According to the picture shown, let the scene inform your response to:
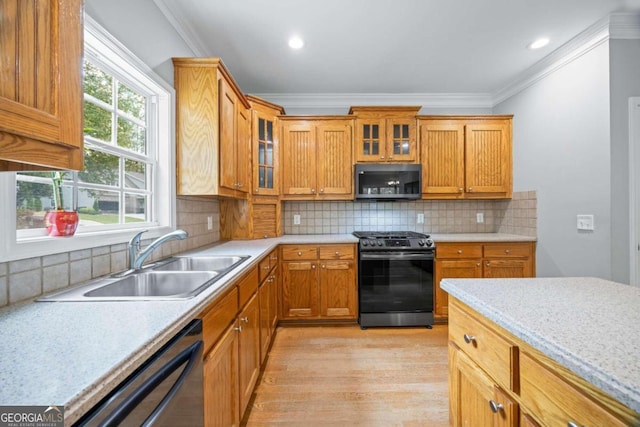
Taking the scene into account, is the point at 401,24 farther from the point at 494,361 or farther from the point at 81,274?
the point at 81,274

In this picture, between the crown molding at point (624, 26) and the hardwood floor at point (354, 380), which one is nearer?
the hardwood floor at point (354, 380)

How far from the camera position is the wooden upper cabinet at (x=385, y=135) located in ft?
10.3

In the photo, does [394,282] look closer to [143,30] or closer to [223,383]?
[223,383]

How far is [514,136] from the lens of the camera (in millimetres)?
3188

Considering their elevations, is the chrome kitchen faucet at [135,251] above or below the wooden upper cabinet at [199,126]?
below

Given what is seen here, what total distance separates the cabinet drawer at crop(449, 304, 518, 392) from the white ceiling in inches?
82.4

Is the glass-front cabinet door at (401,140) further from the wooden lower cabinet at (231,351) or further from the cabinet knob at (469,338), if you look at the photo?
the cabinet knob at (469,338)

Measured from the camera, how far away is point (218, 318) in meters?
1.15

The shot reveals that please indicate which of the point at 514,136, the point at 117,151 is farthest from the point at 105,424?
the point at 514,136

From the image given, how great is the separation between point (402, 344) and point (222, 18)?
10.0ft

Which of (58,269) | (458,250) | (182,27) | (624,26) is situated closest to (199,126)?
(182,27)

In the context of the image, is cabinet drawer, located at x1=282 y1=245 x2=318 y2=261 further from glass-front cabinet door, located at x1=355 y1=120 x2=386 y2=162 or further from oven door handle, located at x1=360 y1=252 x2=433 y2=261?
glass-front cabinet door, located at x1=355 y1=120 x2=386 y2=162

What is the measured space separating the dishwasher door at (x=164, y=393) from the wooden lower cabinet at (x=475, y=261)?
8.41ft

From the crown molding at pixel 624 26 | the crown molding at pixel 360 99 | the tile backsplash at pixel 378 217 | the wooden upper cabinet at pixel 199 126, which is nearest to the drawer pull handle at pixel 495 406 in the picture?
the tile backsplash at pixel 378 217
